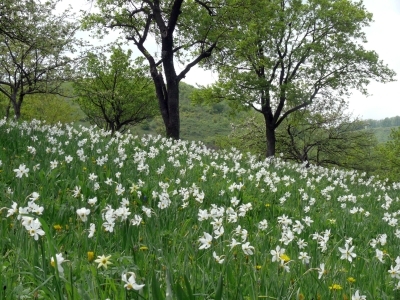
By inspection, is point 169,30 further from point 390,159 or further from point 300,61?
point 390,159

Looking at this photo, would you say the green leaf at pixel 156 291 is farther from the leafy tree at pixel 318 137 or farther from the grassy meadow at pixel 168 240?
the leafy tree at pixel 318 137

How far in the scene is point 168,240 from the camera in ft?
10.7

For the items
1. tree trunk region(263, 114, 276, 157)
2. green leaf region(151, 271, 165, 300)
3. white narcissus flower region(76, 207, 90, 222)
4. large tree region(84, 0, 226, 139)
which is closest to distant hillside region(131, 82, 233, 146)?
tree trunk region(263, 114, 276, 157)

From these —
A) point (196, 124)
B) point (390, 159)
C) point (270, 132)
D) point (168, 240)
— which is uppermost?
point (196, 124)

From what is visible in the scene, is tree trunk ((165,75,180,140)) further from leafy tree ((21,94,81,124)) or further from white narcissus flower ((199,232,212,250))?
leafy tree ((21,94,81,124))

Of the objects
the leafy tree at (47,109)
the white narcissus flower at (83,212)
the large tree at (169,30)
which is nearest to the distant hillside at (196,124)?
the leafy tree at (47,109)

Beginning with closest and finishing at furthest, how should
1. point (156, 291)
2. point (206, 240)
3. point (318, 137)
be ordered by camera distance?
point (156, 291)
point (206, 240)
point (318, 137)

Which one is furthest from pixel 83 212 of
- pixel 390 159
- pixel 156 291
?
pixel 390 159

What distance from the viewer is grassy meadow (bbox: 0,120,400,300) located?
1.98 m

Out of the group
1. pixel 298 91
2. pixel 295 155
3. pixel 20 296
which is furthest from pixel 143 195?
pixel 295 155

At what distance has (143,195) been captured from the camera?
184 inches

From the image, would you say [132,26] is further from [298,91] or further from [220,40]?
[298,91]

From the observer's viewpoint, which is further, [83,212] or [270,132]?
[270,132]

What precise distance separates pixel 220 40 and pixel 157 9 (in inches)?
125
